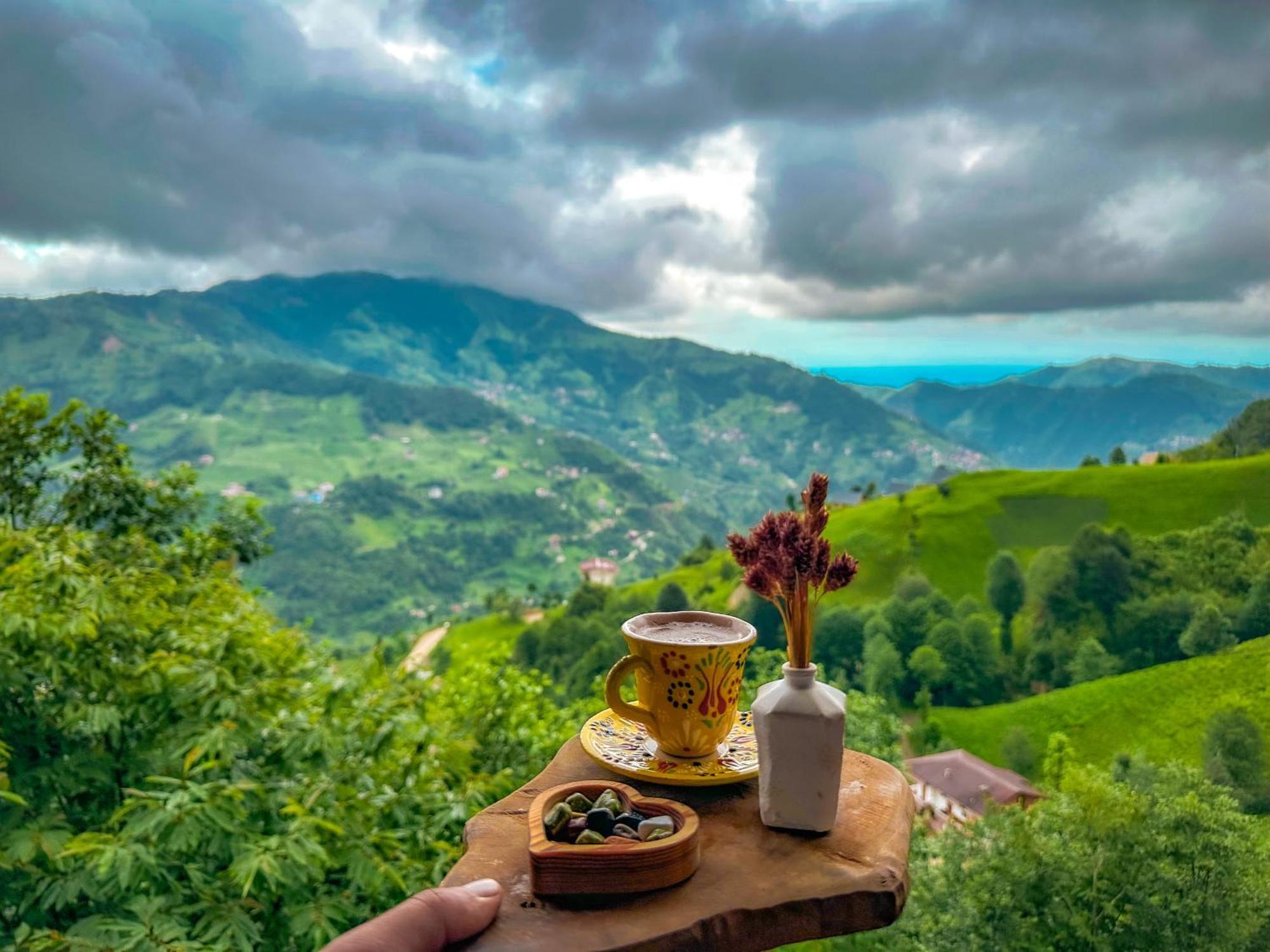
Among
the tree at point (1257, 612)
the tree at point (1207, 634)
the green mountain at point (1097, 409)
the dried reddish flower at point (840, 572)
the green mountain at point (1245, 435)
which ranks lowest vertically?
the tree at point (1207, 634)

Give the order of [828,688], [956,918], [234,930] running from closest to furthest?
[828,688] → [234,930] → [956,918]

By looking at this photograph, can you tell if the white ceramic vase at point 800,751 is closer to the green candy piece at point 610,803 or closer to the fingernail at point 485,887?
the green candy piece at point 610,803

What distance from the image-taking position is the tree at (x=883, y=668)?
1111 inches

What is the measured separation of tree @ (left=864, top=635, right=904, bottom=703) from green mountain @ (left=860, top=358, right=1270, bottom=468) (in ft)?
77.1

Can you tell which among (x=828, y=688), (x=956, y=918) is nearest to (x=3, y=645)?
(x=828, y=688)

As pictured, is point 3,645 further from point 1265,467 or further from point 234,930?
point 1265,467

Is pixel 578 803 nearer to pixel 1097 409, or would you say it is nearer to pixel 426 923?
pixel 426 923

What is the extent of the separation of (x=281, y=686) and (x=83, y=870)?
101cm

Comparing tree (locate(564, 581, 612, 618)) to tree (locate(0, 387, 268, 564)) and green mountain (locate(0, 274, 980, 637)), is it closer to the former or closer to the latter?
tree (locate(0, 387, 268, 564))

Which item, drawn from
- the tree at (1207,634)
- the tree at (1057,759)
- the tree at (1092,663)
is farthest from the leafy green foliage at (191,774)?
the tree at (1092,663)

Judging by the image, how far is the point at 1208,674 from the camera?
685 inches

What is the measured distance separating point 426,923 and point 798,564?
2.83 ft

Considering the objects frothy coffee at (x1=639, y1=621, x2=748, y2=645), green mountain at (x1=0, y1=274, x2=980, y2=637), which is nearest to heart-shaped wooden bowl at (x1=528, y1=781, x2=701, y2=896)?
frothy coffee at (x1=639, y1=621, x2=748, y2=645)

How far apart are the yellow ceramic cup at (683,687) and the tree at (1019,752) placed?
949 inches
